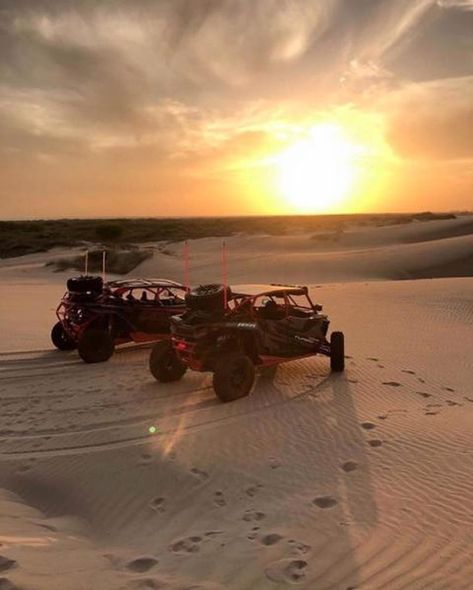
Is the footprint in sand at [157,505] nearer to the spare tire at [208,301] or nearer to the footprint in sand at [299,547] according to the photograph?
the footprint in sand at [299,547]

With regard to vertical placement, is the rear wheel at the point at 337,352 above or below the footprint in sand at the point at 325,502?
above

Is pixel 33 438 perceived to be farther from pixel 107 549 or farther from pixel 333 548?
pixel 333 548

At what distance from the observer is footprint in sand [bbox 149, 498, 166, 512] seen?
6.00 metres

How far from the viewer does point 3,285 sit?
2902cm

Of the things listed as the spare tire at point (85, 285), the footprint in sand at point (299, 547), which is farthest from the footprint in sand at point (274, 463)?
the spare tire at point (85, 285)

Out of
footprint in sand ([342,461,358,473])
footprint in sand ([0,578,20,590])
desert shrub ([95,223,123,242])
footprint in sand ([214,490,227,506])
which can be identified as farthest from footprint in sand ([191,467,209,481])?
desert shrub ([95,223,123,242])

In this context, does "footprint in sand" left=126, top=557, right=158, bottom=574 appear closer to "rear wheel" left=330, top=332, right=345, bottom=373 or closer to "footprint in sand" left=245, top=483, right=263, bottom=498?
"footprint in sand" left=245, top=483, right=263, bottom=498

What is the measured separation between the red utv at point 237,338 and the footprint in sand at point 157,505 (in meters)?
3.02

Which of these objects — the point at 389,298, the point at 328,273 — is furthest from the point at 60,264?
the point at 389,298

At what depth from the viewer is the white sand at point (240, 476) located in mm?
4688

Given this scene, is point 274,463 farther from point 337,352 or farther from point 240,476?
point 337,352

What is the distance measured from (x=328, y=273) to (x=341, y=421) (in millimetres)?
25570

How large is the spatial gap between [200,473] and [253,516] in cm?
125

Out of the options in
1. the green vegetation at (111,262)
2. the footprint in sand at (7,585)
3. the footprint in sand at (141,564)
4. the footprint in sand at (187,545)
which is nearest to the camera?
the footprint in sand at (7,585)
